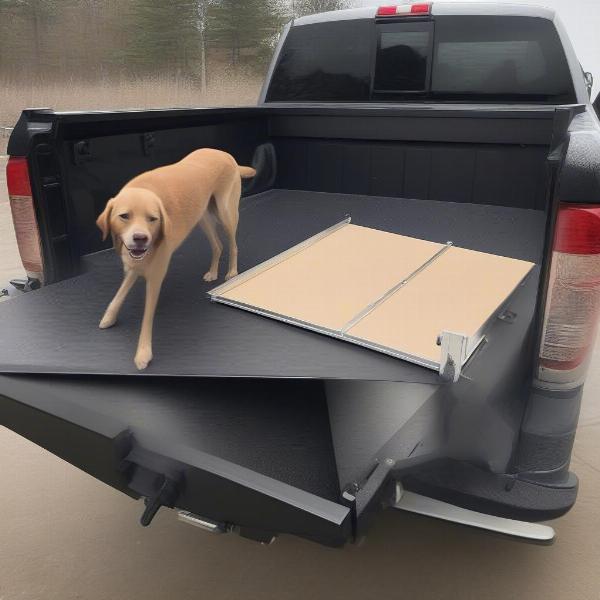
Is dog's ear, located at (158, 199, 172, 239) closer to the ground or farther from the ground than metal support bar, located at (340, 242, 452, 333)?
farther from the ground

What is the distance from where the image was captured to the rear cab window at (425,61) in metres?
3.36

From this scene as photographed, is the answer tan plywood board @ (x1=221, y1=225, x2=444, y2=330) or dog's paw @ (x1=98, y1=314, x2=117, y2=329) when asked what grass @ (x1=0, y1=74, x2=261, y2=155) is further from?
dog's paw @ (x1=98, y1=314, x2=117, y2=329)

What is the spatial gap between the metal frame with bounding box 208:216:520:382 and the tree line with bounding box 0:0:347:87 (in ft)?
87.1

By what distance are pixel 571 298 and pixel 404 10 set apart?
9.10 feet

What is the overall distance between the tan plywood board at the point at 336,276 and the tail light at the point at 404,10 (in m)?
1.78

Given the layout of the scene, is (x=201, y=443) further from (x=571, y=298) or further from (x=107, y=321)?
(x=571, y=298)

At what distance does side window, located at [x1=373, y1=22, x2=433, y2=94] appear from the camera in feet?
11.9

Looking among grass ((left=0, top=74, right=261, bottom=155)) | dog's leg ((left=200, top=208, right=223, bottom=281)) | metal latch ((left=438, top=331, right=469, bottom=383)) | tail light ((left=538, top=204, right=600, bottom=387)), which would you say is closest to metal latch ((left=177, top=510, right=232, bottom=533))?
metal latch ((left=438, top=331, right=469, bottom=383))

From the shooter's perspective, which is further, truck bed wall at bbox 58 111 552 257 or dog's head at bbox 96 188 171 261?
truck bed wall at bbox 58 111 552 257

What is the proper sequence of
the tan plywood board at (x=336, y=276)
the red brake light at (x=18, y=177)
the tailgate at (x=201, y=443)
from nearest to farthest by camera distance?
the tailgate at (x=201, y=443) → the tan plywood board at (x=336, y=276) → the red brake light at (x=18, y=177)

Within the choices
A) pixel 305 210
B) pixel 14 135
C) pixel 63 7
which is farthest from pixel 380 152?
pixel 63 7

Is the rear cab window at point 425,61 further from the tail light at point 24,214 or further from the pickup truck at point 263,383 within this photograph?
the tail light at point 24,214

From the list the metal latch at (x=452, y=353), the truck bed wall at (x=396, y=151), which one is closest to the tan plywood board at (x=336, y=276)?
the metal latch at (x=452, y=353)

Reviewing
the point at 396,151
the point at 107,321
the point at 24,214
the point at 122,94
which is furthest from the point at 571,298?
the point at 122,94
